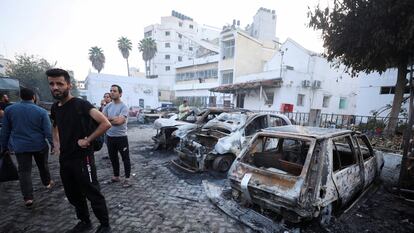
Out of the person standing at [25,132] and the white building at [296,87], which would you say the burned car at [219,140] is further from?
the white building at [296,87]

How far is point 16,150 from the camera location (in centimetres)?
338

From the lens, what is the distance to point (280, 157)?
13.4 feet

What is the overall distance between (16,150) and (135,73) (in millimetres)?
69077

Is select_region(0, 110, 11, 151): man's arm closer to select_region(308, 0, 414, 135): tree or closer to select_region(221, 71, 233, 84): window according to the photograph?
select_region(308, 0, 414, 135): tree

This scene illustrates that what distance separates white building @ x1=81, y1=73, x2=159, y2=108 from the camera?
1097 inches

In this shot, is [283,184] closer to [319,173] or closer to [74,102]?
[319,173]

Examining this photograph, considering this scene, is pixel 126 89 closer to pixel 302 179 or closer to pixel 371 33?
pixel 371 33

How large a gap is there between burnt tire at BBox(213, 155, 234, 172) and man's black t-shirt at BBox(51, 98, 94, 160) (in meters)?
3.43

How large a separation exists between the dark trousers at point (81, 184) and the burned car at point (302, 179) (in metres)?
2.02

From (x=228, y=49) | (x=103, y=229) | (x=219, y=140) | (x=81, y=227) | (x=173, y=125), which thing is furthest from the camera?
(x=228, y=49)

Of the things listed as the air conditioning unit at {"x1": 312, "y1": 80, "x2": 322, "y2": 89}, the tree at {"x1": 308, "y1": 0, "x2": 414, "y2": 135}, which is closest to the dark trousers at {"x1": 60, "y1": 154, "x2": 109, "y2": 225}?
the tree at {"x1": 308, "y1": 0, "x2": 414, "y2": 135}

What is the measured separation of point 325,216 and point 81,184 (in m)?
3.42

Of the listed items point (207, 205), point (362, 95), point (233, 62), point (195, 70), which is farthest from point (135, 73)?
point (207, 205)

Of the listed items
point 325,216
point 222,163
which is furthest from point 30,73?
point 325,216
